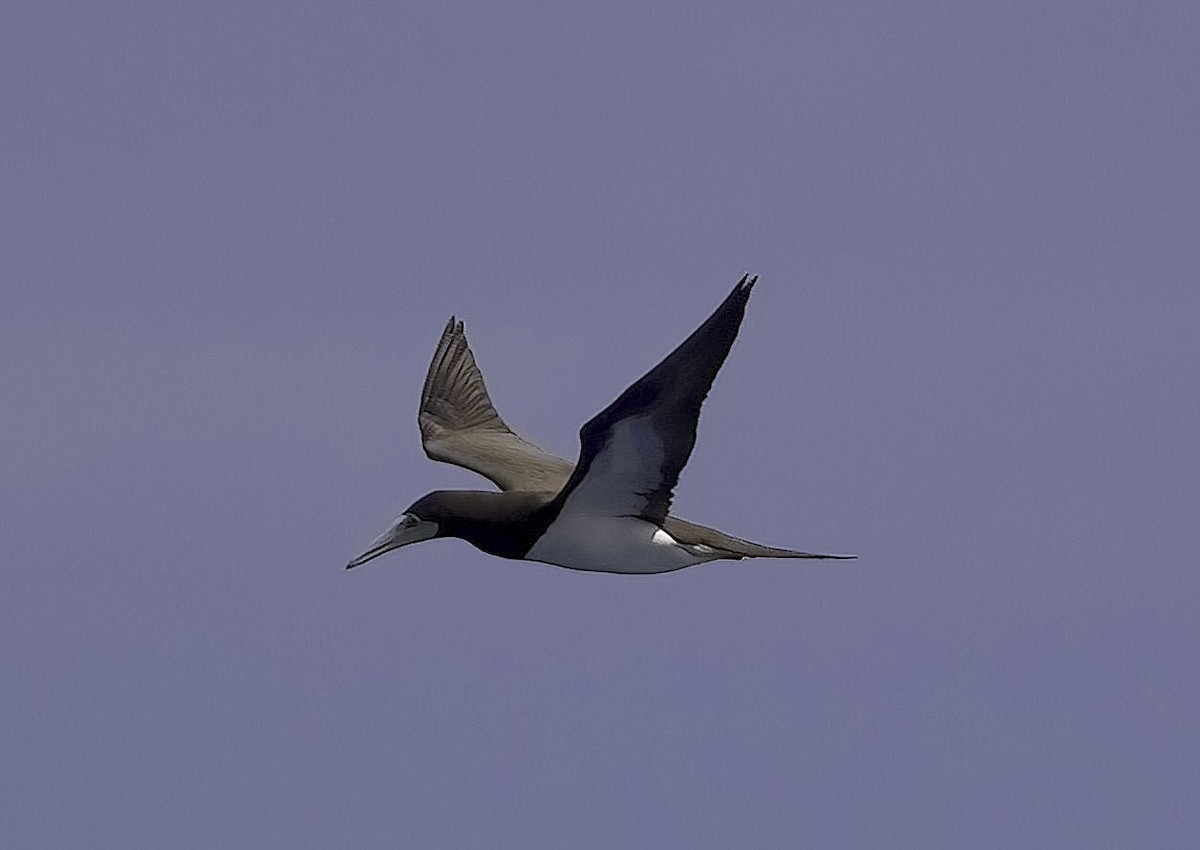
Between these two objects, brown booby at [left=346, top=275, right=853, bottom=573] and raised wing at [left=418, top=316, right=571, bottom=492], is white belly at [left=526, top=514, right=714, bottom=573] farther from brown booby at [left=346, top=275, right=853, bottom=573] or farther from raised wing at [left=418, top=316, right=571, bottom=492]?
raised wing at [left=418, top=316, right=571, bottom=492]

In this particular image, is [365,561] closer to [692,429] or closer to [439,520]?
[439,520]

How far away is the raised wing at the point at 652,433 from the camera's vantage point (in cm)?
1848

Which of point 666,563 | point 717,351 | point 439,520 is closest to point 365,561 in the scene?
point 439,520

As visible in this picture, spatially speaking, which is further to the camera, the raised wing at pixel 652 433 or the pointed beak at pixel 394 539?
the pointed beak at pixel 394 539

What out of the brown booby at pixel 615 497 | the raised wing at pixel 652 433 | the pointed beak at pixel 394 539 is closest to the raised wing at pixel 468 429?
the brown booby at pixel 615 497

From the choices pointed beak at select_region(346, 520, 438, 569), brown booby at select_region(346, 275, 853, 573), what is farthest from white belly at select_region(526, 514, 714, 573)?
pointed beak at select_region(346, 520, 438, 569)

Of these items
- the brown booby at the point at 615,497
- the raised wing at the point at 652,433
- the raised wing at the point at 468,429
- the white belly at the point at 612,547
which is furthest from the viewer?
the raised wing at the point at 468,429

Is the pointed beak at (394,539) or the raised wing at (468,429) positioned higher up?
the raised wing at (468,429)

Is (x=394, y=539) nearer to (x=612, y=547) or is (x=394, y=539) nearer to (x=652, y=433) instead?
Answer: (x=612, y=547)

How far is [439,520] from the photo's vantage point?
21953mm

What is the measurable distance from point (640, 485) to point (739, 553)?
172 centimetres

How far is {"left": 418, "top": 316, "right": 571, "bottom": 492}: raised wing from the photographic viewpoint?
81.0ft

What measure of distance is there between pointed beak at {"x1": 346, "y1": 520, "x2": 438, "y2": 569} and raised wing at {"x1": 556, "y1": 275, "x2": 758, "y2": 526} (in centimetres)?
150

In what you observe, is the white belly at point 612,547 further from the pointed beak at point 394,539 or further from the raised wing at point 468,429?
the raised wing at point 468,429
